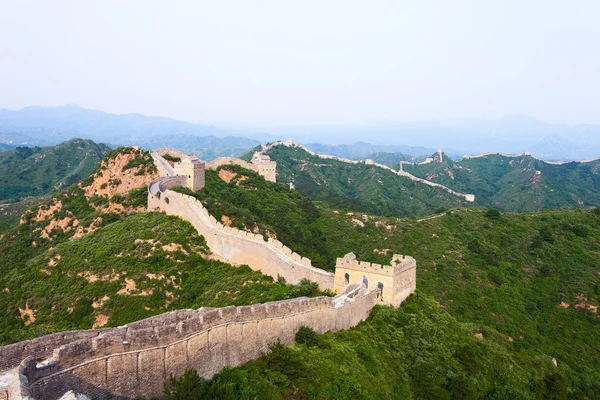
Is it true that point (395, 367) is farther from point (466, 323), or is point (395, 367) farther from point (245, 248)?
point (466, 323)

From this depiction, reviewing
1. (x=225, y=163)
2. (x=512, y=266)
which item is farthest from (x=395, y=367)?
(x=225, y=163)

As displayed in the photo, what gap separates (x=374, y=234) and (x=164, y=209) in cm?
2366

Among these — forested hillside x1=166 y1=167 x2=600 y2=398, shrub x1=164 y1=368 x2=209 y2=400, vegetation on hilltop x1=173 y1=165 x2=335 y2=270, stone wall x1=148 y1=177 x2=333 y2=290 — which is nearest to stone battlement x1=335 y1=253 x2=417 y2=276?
stone wall x1=148 y1=177 x2=333 y2=290

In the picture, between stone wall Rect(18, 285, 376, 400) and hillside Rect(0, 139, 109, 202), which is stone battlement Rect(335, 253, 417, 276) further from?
hillside Rect(0, 139, 109, 202)

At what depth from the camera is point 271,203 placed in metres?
48.4

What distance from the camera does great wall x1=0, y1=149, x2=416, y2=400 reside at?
8680 millimetres

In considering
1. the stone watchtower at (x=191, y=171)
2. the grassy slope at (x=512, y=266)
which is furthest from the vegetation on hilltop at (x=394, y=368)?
the stone watchtower at (x=191, y=171)

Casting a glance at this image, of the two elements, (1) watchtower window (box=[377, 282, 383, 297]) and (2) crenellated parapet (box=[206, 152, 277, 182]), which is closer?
(1) watchtower window (box=[377, 282, 383, 297])

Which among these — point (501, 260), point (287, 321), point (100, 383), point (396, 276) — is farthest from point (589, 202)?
point (100, 383)

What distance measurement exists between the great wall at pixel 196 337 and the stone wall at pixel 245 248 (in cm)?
5

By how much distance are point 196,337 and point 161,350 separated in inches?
44.3

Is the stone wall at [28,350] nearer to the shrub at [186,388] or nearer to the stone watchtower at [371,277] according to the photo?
the shrub at [186,388]

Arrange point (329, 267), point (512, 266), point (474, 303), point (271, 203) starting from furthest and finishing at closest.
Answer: point (271, 203), point (512, 266), point (474, 303), point (329, 267)

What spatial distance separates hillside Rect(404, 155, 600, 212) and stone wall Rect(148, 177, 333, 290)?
86.1 m
